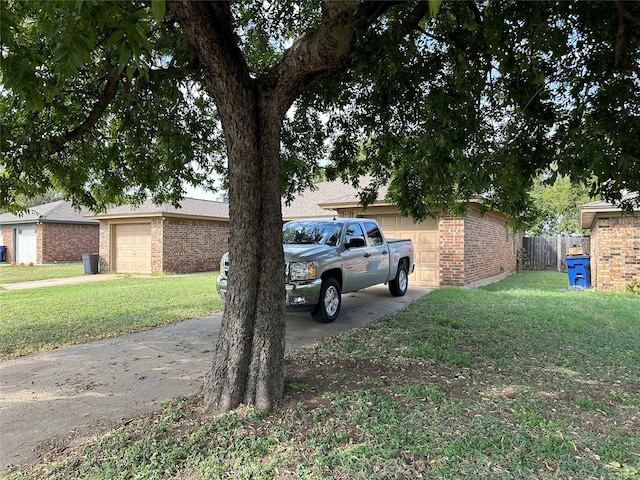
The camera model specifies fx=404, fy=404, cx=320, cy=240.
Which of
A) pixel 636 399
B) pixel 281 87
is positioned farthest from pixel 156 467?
pixel 636 399

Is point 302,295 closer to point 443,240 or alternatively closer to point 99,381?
point 99,381

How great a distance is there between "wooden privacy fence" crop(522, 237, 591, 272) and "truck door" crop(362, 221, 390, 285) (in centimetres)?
1681

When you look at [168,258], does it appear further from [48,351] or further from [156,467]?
[156,467]

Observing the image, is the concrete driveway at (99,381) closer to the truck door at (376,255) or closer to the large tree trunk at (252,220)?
the large tree trunk at (252,220)

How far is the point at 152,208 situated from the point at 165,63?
41.7 ft

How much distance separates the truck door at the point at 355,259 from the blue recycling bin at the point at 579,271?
9862 millimetres

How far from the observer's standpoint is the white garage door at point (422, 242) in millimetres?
13172

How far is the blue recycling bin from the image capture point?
14.5 metres

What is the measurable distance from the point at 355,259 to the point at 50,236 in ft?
76.6

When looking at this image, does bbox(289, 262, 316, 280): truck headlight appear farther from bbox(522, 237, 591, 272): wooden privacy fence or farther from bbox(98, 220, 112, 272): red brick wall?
bbox(522, 237, 591, 272): wooden privacy fence

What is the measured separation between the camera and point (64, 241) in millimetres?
25000

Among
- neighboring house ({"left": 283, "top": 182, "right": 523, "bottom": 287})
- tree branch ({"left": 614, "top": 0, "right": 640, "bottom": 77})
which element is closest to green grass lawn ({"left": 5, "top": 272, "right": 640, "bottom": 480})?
tree branch ({"left": 614, "top": 0, "right": 640, "bottom": 77})

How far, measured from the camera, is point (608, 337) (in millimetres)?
6516

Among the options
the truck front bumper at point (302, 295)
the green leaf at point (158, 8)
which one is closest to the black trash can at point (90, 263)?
the truck front bumper at point (302, 295)
